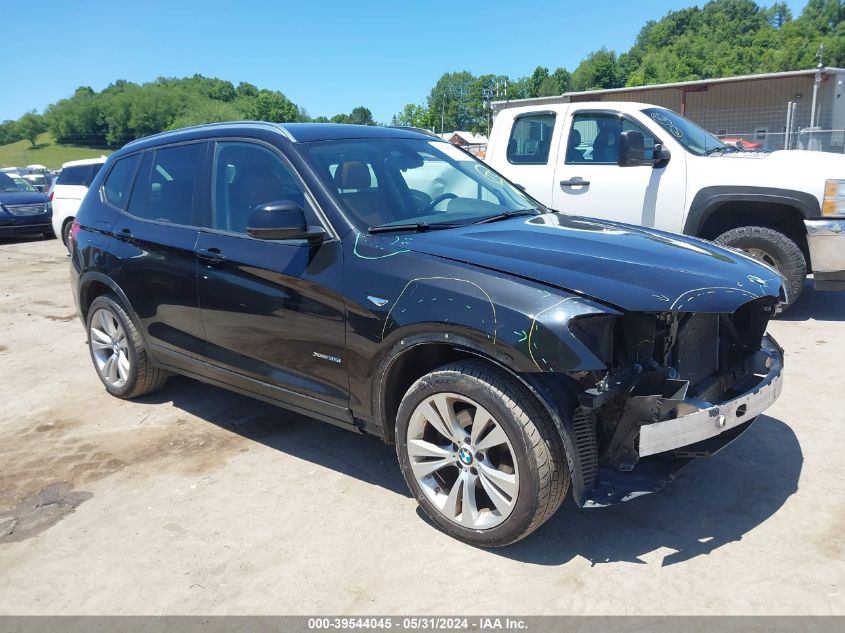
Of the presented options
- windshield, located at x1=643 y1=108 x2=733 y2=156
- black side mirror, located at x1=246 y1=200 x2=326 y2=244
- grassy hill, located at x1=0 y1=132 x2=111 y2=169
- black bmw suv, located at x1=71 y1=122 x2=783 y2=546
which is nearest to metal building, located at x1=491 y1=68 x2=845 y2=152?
windshield, located at x1=643 y1=108 x2=733 y2=156

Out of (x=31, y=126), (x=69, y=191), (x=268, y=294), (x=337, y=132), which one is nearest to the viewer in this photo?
(x=268, y=294)

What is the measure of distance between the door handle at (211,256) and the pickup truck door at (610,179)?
4233mm

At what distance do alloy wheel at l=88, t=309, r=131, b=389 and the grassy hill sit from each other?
400 ft

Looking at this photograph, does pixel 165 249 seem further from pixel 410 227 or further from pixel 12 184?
pixel 12 184

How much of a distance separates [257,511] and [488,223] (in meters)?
1.92

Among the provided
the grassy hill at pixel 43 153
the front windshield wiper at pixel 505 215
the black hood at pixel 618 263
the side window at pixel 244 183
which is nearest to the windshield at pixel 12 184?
the side window at pixel 244 183

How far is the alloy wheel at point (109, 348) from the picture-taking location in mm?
4832

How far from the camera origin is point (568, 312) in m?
2.56

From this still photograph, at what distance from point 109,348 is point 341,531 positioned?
9.09 ft

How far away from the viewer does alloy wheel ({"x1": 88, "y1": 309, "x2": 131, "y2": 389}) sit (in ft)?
15.9

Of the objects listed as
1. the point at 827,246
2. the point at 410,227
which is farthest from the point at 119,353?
the point at 827,246

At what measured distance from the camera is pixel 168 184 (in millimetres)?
4359

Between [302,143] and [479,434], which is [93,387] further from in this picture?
[479,434]

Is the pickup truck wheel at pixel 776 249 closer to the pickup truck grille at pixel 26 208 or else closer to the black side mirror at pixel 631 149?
the black side mirror at pixel 631 149
